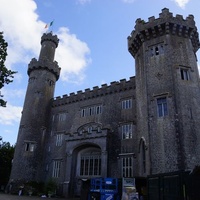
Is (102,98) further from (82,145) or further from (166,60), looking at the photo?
(166,60)

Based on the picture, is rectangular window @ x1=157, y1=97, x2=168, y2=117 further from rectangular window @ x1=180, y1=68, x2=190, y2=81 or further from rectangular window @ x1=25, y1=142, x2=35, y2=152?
rectangular window @ x1=25, y1=142, x2=35, y2=152

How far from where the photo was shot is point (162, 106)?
1980cm

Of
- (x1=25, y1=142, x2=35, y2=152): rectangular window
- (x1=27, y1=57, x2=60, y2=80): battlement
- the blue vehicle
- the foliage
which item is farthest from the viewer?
the foliage

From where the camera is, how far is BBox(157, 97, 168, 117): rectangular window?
63.8 feet

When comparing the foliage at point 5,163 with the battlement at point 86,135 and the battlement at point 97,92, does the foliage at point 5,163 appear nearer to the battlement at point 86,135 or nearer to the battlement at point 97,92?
the battlement at point 97,92

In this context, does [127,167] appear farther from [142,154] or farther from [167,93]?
[167,93]

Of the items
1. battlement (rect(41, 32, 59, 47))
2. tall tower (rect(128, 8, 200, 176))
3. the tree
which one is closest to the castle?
tall tower (rect(128, 8, 200, 176))

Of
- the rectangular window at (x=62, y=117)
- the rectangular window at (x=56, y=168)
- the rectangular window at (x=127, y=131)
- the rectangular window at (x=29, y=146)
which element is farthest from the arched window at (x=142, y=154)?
the rectangular window at (x=29, y=146)

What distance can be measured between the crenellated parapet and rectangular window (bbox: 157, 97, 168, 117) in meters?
6.89

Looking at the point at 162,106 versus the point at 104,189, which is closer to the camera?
the point at 104,189

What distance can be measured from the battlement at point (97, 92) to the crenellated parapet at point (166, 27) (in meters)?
5.10

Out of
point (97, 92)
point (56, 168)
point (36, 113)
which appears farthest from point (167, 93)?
point (36, 113)

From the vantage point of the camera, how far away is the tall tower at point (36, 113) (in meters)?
28.0

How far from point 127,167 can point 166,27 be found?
1430 cm
